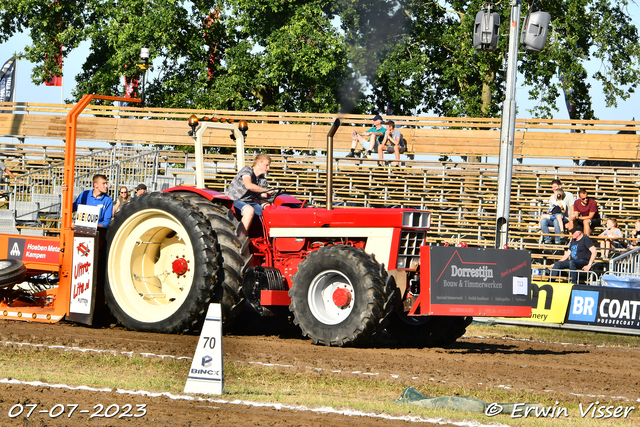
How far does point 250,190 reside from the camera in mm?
8898

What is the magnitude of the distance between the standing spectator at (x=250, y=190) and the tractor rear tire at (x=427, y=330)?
1.92 m

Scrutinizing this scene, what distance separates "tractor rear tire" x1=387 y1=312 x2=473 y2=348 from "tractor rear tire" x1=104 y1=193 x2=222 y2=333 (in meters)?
2.08

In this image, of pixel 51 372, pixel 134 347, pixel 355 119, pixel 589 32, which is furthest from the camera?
pixel 589 32

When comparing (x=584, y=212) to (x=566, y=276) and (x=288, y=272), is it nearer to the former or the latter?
(x=566, y=276)

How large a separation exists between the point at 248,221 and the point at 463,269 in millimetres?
2341

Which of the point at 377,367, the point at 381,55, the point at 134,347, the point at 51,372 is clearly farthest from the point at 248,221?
the point at 381,55

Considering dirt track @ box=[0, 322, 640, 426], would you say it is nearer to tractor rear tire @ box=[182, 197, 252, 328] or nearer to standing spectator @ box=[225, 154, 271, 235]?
tractor rear tire @ box=[182, 197, 252, 328]

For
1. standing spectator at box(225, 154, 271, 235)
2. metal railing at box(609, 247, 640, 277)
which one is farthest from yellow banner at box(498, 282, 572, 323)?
standing spectator at box(225, 154, 271, 235)

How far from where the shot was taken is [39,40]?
3275 cm

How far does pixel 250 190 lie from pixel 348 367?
2.80 meters

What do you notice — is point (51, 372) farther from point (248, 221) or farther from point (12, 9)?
point (12, 9)

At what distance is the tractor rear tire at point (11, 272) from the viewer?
889cm

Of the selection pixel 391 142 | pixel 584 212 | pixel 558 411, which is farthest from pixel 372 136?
pixel 558 411

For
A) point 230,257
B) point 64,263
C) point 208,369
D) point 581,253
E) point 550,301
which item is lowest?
point 550,301
